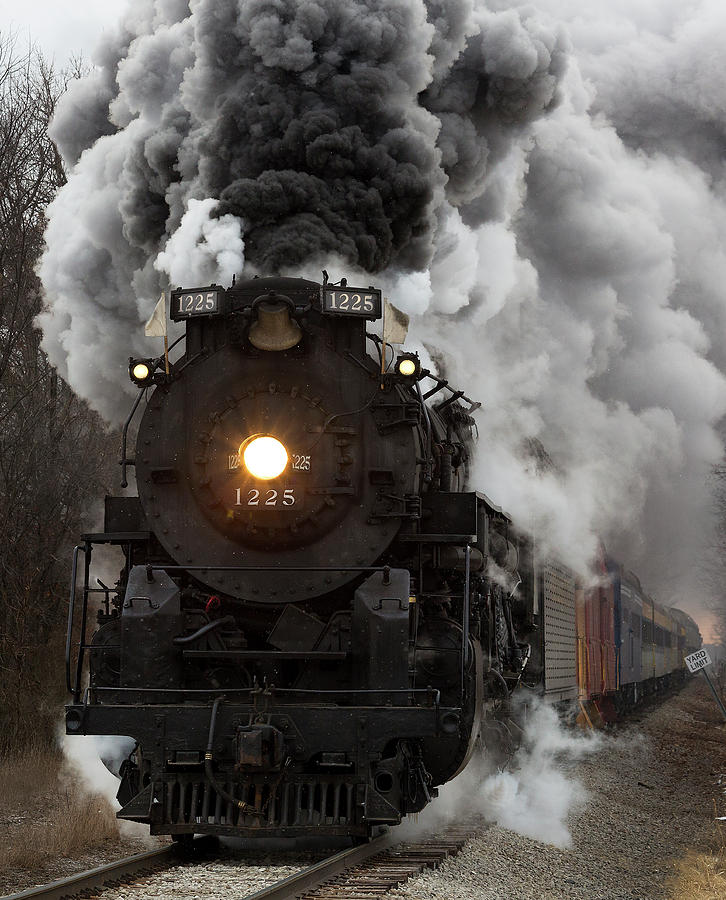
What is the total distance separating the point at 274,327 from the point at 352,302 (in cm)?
54

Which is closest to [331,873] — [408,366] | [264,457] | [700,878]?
[264,457]

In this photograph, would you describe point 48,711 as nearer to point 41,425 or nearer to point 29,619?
point 29,619

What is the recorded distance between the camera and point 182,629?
21.6 ft

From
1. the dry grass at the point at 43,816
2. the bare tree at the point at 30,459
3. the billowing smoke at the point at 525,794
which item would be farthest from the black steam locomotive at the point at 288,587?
the bare tree at the point at 30,459

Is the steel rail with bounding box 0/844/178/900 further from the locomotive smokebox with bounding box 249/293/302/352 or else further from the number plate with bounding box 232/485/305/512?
the locomotive smokebox with bounding box 249/293/302/352

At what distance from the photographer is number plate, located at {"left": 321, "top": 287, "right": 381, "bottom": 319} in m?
7.16

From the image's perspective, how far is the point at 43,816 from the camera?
347 inches

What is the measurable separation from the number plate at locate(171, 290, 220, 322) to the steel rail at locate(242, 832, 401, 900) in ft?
11.4

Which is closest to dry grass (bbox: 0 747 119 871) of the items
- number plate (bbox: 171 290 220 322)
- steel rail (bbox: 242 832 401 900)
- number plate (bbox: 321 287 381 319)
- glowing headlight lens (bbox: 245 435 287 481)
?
steel rail (bbox: 242 832 401 900)

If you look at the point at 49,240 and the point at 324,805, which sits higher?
the point at 49,240

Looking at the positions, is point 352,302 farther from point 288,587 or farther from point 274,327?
point 288,587

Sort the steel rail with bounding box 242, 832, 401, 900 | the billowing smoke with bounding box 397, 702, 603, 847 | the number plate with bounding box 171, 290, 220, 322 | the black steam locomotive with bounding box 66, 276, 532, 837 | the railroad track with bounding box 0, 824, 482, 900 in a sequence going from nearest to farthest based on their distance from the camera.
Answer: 1. the steel rail with bounding box 242, 832, 401, 900
2. the railroad track with bounding box 0, 824, 482, 900
3. the black steam locomotive with bounding box 66, 276, 532, 837
4. the number plate with bounding box 171, 290, 220, 322
5. the billowing smoke with bounding box 397, 702, 603, 847

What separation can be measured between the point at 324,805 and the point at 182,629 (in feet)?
4.49

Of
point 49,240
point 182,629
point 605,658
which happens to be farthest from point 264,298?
point 605,658
